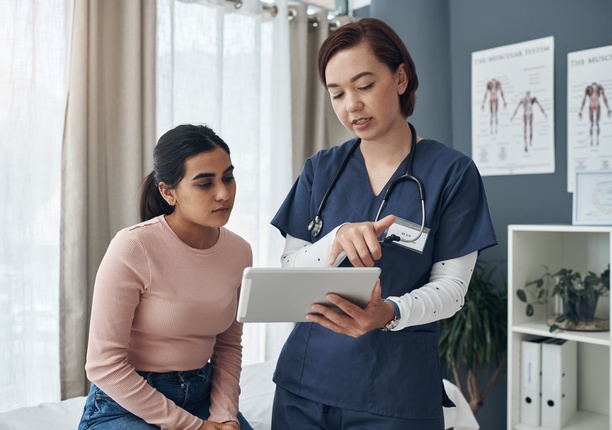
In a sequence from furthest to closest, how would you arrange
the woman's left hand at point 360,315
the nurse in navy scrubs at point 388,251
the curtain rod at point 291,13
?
the curtain rod at point 291,13 → the nurse in navy scrubs at point 388,251 → the woman's left hand at point 360,315

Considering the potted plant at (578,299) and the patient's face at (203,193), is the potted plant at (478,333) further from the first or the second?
the patient's face at (203,193)

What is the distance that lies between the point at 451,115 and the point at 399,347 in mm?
2332

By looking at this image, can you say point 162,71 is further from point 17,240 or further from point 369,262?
point 369,262

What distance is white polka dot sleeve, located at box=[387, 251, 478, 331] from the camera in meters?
1.26

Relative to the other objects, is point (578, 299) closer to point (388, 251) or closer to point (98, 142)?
point (388, 251)

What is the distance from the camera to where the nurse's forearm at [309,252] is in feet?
4.36

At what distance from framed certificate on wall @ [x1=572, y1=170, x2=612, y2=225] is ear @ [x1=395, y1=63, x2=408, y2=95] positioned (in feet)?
5.12

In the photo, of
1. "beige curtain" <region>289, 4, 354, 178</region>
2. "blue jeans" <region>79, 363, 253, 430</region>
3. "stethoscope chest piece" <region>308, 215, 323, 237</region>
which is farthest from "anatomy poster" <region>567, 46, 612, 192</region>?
"blue jeans" <region>79, 363, 253, 430</region>

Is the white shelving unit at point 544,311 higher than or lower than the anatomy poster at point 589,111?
lower

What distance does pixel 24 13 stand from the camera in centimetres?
246

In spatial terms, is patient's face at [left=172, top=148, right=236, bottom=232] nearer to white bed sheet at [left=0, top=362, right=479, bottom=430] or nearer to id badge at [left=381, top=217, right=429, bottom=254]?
id badge at [left=381, top=217, right=429, bottom=254]

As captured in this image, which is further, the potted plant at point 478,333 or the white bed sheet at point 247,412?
the potted plant at point 478,333

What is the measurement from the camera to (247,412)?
209 centimetres

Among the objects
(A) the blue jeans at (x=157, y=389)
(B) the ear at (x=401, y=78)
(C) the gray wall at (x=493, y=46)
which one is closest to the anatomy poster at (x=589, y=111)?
(C) the gray wall at (x=493, y=46)
